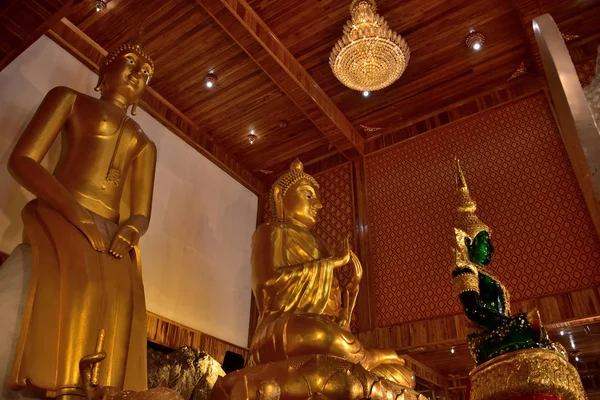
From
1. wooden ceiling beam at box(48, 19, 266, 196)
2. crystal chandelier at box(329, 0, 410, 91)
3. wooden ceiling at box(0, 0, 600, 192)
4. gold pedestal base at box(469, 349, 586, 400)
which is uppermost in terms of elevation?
wooden ceiling at box(0, 0, 600, 192)

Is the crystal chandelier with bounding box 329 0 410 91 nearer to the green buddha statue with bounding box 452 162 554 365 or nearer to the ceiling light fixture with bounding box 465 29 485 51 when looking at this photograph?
the ceiling light fixture with bounding box 465 29 485 51

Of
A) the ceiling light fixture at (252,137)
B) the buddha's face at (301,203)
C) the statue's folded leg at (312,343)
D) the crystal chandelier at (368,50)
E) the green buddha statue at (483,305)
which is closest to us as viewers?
A: the green buddha statue at (483,305)

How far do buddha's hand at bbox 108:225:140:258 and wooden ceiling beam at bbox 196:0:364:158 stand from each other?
1824 millimetres

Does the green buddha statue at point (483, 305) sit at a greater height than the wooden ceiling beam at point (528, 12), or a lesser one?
lesser

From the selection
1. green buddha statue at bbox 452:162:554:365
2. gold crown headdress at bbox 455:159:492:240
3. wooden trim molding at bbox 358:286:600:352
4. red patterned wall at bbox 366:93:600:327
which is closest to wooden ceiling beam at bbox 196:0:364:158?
red patterned wall at bbox 366:93:600:327

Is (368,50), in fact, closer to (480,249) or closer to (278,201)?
(278,201)

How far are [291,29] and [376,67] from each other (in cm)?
87

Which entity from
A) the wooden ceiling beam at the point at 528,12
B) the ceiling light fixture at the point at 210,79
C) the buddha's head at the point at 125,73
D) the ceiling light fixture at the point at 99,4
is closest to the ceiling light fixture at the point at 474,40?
the wooden ceiling beam at the point at 528,12

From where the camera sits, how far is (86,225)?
206cm

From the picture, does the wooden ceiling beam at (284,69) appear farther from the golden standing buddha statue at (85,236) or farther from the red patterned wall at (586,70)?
the red patterned wall at (586,70)

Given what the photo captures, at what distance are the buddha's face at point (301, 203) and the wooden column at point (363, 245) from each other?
1.23 metres

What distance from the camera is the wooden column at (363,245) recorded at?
3986 mm

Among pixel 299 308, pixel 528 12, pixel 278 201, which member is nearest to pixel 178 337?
pixel 278 201

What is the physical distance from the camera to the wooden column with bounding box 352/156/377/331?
3.99 metres
